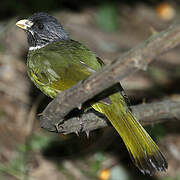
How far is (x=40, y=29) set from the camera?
15.2 feet

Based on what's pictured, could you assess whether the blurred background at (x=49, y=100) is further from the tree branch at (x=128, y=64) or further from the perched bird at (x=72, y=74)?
the tree branch at (x=128, y=64)

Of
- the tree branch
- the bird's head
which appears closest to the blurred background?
the bird's head

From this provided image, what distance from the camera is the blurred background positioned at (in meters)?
5.73

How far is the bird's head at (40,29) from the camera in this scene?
15.0ft

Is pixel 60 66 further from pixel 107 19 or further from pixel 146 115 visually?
pixel 107 19

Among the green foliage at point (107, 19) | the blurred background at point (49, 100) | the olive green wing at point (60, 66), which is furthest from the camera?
the green foliage at point (107, 19)

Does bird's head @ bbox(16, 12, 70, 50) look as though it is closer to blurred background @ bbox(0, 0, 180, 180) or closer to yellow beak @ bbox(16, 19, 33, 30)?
yellow beak @ bbox(16, 19, 33, 30)

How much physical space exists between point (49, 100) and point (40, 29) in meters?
2.17

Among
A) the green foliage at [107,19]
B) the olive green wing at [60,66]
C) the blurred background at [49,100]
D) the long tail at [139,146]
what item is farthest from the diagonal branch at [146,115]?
the green foliage at [107,19]

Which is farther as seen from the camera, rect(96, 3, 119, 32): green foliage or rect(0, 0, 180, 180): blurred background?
rect(96, 3, 119, 32): green foliage

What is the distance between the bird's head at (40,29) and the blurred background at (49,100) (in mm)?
1095

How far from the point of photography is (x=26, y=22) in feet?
15.0

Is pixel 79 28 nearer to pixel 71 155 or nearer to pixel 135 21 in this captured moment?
pixel 135 21

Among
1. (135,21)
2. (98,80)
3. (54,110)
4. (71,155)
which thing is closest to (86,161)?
(71,155)
